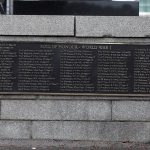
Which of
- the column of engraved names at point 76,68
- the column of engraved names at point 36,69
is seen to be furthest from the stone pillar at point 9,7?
the column of engraved names at point 76,68

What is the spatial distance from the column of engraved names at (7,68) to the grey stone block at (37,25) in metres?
0.36

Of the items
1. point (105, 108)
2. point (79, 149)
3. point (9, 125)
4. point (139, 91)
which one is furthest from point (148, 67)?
A: point (9, 125)

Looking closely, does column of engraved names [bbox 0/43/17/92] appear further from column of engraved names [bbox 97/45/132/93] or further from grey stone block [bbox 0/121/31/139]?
column of engraved names [bbox 97/45/132/93]

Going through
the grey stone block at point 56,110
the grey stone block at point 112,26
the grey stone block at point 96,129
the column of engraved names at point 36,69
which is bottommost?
the grey stone block at point 96,129

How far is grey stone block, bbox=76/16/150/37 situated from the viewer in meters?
11.0

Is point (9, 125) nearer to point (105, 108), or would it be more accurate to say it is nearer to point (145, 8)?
point (105, 108)

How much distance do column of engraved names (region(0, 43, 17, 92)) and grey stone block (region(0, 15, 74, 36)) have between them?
36cm

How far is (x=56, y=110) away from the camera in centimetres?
1097

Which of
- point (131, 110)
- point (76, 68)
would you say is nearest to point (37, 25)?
point (76, 68)

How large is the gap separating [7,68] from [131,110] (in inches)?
103

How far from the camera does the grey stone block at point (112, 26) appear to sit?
11.0 metres

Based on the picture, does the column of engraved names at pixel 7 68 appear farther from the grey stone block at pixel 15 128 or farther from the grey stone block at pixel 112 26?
the grey stone block at pixel 112 26

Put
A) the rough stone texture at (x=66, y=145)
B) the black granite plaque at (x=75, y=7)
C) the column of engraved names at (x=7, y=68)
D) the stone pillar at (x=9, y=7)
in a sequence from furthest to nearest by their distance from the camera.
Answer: the stone pillar at (x=9, y=7) < the black granite plaque at (x=75, y=7) < the column of engraved names at (x=7, y=68) < the rough stone texture at (x=66, y=145)

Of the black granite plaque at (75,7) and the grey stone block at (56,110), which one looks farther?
the black granite plaque at (75,7)
